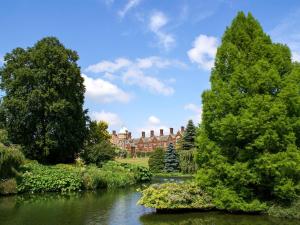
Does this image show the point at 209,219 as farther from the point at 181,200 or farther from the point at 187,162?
the point at 187,162

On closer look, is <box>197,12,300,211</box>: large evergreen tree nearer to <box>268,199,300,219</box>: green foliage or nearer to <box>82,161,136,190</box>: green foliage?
<box>268,199,300,219</box>: green foliage

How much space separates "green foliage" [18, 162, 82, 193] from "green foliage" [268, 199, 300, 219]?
2067 cm

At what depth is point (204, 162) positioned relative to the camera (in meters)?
22.8

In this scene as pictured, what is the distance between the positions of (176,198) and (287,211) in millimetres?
5538

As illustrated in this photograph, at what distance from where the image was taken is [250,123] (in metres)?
→ 20.1

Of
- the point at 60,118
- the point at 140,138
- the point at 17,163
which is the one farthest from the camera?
the point at 140,138

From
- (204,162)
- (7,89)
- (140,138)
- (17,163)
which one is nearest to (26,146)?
(7,89)

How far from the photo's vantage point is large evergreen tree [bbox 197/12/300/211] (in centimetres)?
2000

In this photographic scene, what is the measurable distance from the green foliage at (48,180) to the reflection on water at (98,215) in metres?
6.02

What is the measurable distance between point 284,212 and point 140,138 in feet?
405

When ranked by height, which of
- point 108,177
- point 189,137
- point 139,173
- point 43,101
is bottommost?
point 108,177

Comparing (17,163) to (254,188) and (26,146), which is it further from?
(254,188)

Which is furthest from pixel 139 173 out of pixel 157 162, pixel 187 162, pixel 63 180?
pixel 157 162

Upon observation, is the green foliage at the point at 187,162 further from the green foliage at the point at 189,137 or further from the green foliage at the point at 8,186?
the green foliage at the point at 8,186
